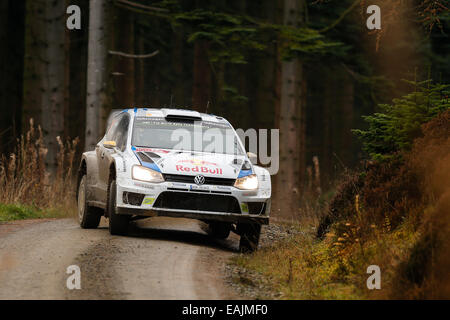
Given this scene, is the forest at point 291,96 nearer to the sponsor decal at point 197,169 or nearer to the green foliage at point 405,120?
the green foliage at point 405,120

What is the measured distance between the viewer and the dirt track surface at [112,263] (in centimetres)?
823

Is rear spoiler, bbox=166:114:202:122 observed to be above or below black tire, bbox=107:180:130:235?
above

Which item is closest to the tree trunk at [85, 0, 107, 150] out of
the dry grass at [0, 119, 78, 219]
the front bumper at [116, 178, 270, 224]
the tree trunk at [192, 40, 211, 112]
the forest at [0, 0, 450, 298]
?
the forest at [0, 0, 450, 298]

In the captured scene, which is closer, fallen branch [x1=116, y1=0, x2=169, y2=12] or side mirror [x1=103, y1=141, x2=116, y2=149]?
side mirror [x1=103, y1=141, x2=116, y2=149]

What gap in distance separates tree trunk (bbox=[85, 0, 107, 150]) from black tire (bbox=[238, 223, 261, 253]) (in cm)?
891

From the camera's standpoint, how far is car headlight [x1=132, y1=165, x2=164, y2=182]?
451 inches

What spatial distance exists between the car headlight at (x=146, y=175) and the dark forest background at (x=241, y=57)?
3839 mm

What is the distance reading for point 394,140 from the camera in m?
11.6

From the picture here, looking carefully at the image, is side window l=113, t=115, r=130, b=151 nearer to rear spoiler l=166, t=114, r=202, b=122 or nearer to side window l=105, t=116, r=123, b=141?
side window l=105, t=116, r=123, b=141

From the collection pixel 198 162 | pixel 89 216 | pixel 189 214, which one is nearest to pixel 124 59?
pixel 89 216

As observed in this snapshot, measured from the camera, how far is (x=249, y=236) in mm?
Result: 12039

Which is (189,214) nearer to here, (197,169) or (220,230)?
(197,169)

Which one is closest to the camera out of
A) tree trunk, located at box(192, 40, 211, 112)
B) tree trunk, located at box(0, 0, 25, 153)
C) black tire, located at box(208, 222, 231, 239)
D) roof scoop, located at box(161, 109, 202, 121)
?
roof scoop, located at box(161, 109, 202, 121)
